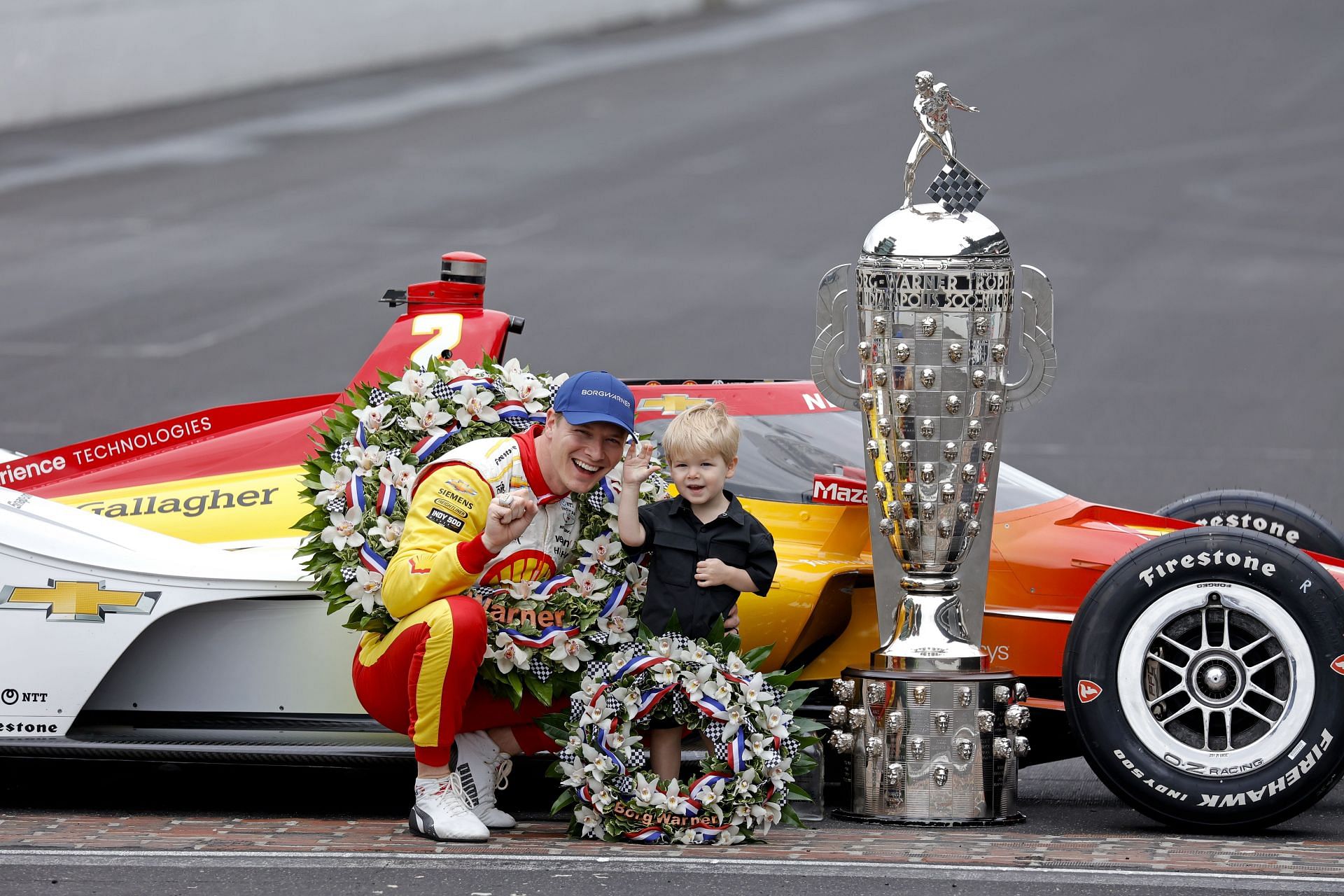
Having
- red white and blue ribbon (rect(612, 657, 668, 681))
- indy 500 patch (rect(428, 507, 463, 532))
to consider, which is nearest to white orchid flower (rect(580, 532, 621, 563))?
red white and blue ribbon (rect(612, 657, 668, 681))

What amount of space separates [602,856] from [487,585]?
0.85 m

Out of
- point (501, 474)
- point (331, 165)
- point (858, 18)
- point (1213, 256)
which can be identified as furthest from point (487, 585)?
point (858, 18)

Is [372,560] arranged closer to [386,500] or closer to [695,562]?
[386,500]

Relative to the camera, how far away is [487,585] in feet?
17.4

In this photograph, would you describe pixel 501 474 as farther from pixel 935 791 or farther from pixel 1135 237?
pixel 1135 237

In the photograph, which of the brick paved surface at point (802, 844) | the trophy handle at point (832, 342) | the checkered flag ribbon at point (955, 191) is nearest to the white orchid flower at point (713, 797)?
the brick paved surface at point (802, 844)

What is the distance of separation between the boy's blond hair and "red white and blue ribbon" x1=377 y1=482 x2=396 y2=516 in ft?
2.55

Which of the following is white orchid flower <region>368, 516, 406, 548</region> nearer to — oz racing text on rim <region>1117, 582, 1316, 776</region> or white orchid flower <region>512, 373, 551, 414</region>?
white orchid flower <region>512, 373, 551, 414</region>

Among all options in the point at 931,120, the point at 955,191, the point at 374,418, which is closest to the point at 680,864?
the point at 374,418

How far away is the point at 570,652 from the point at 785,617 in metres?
0.75

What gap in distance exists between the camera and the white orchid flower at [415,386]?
5520 mm

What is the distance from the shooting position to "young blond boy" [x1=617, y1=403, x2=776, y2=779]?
17.3 ft

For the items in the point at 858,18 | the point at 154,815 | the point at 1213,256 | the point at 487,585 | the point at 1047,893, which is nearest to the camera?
the point at 1047,893

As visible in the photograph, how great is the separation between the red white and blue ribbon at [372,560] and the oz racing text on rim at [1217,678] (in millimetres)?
2099
